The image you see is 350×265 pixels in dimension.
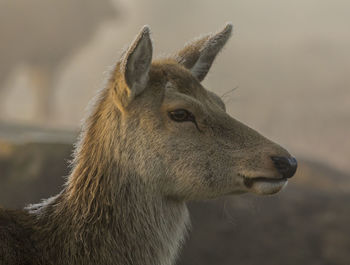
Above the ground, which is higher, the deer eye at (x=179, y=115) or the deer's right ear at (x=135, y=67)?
the deer's right ear at (x=135, y=67)

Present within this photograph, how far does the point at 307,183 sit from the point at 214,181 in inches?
842

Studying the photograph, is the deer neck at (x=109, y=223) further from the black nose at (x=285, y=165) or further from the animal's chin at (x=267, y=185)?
the black nose at (x=285, y=165)

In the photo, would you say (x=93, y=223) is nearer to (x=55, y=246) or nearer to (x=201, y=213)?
(x=55, y=246)

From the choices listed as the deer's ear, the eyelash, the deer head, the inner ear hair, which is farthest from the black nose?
the deer's ear

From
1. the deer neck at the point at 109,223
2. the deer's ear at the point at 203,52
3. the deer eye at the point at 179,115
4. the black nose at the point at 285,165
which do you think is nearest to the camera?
the black nose at the point at 285,165

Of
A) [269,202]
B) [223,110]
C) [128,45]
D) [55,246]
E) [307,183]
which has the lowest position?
[307,183]

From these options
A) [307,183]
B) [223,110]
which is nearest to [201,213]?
[307,183]

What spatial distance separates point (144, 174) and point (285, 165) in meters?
1.28

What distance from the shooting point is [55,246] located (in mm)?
5242

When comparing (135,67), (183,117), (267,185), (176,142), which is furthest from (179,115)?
(267,185)

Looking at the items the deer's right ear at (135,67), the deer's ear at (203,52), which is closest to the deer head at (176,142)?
the deer's right ear at (135,67)

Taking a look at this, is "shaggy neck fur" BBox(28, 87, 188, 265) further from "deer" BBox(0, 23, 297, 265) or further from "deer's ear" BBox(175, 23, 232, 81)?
"deer's ear" BBox(175, 23, 232, 81)

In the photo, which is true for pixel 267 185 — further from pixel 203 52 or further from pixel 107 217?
pixel 203 52

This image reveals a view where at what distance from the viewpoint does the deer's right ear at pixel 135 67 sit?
5.19m
